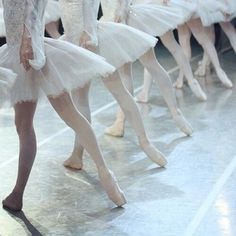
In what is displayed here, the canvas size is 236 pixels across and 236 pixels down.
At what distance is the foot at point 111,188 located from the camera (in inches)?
134

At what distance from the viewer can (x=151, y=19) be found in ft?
14.6

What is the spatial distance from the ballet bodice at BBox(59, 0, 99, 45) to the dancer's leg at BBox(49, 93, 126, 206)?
0.53m

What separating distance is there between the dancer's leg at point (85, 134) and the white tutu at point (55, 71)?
3.4 inches

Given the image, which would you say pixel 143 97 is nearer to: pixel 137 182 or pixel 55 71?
pixel 137 182

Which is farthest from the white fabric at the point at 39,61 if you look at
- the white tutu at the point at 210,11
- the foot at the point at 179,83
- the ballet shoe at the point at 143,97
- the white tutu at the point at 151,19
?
the foot at the point at 179,83

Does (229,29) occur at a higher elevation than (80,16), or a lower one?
lower

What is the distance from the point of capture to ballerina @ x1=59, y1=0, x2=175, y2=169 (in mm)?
3633

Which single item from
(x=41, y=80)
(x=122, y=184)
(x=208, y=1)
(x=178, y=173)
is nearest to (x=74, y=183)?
(x=122, y=184)

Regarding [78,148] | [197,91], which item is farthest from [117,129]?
[197,91]

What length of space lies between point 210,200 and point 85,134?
0.73 m

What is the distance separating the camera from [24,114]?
3.30 meters

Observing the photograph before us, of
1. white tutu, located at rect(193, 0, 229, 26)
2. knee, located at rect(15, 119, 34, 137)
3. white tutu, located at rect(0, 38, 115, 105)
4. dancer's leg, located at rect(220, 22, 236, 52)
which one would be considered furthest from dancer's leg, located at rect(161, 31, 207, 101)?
knee, located at rect(15, 119, 34, 137)

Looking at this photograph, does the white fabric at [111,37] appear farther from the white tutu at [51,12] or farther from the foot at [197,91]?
the white tutu at [51,12]

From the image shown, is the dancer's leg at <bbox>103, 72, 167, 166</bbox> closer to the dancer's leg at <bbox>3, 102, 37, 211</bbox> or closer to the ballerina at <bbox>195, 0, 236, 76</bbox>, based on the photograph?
the dancer's leg at <bbox>3, 102, 37, 211</bbox>
